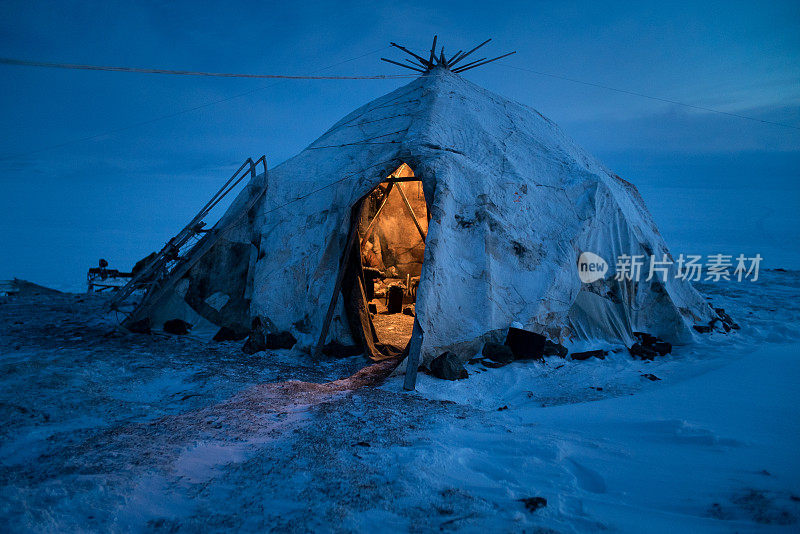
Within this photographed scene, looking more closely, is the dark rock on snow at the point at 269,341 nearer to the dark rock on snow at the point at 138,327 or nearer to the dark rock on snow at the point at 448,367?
the dark rock on snow at the point at 138,327

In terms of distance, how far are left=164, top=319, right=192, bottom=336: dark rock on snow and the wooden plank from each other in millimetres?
2341

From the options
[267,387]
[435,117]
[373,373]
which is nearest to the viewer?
[267,387]

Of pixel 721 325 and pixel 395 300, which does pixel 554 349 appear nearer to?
pixel 721 325

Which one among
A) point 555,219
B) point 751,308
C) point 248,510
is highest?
point 555,219

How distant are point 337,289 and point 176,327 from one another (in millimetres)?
2764

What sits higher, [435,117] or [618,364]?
[435,117]

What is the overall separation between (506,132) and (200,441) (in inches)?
252

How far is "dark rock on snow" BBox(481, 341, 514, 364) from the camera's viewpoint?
4.91 meters

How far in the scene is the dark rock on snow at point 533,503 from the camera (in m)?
2.01

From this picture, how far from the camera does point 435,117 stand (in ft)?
21.5

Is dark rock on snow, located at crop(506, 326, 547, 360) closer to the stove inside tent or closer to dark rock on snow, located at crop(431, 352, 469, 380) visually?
dark rock on snow, located at crop(431, 352, 469, 380)

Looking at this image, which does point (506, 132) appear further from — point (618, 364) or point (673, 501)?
point (673, 501)

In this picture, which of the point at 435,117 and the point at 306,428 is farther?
the point at 435,117

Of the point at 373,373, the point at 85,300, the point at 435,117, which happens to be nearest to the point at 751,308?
the point at 435,117
